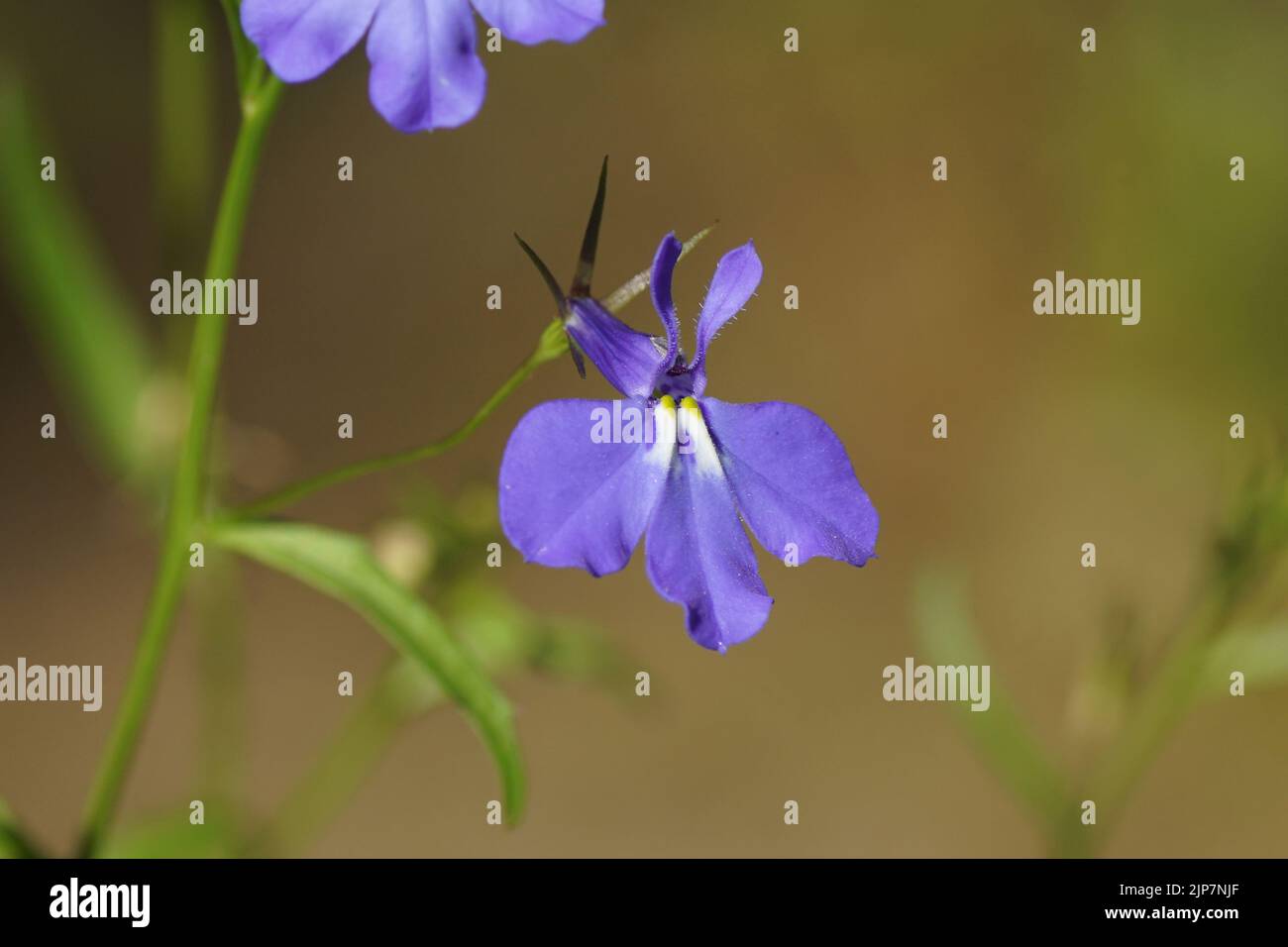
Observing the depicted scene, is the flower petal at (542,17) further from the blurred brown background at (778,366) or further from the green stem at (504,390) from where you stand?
the blurred brown background at (778,366)

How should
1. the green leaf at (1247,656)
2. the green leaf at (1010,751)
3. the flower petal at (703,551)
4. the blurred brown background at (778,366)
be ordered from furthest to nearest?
the blurred brown background at (778,366) < the green leaf at (1010,751) < the green leaf at (1247,656) < the flower petal at (703,551)

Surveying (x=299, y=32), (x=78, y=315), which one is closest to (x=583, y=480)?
(x=299, y=32)

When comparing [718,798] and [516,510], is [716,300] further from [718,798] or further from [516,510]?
[718,798]

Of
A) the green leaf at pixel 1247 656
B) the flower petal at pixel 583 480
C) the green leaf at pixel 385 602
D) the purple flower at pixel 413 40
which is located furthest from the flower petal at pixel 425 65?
the green leaf at pixel 1247 656

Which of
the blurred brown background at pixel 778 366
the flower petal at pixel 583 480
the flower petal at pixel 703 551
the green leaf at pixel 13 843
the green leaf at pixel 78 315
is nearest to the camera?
the flower petal at pixel 583 480

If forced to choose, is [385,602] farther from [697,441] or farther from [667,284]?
[667,284]
